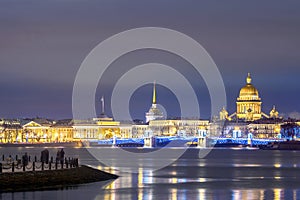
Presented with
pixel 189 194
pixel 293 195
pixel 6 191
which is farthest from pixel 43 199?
pixel 293 195

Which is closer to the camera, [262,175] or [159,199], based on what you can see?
Answer: [159,199]

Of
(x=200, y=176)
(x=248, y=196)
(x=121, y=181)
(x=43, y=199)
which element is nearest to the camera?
(x=43, y=199)

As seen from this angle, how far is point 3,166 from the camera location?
4841 centimetres

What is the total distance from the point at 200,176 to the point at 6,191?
78.0 ft

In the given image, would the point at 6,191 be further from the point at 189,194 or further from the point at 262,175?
the point at 262,175

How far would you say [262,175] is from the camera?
6756cm

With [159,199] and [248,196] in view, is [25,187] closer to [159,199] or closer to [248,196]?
[159,199]

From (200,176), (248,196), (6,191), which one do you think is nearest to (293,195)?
(248,196)

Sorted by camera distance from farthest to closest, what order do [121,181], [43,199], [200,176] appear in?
1. [200,176]
2. [121,181]
3. [43,199]

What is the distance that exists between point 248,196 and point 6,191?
36.7ft

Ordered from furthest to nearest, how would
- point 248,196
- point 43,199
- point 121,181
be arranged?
point 121,181
point 248,196
point 43,199

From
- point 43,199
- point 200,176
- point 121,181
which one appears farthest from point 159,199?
point 200,176

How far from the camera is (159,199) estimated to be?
44812 millimetres

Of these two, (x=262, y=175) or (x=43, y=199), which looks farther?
(x=262, y=175)
